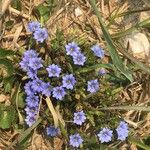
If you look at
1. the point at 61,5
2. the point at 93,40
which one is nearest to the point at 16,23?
the point at 61,5

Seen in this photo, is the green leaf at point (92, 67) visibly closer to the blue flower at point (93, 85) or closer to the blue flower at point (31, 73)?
the blue flower at point (93, 85)

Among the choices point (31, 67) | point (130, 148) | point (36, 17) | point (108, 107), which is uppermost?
point (36, 17)

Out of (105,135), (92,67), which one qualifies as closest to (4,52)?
(92,67)

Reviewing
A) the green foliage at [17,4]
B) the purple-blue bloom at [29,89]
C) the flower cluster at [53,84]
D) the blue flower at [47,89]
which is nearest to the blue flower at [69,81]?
the flower cluster at [53,84]

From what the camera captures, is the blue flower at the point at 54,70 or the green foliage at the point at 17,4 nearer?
the blue flower at the point at 54,70

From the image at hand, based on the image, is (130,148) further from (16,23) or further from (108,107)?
(16,23)

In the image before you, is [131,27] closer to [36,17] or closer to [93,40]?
[93,40]

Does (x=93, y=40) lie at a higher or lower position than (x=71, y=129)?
higher

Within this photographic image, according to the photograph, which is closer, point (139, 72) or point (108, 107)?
point (108, 107)
